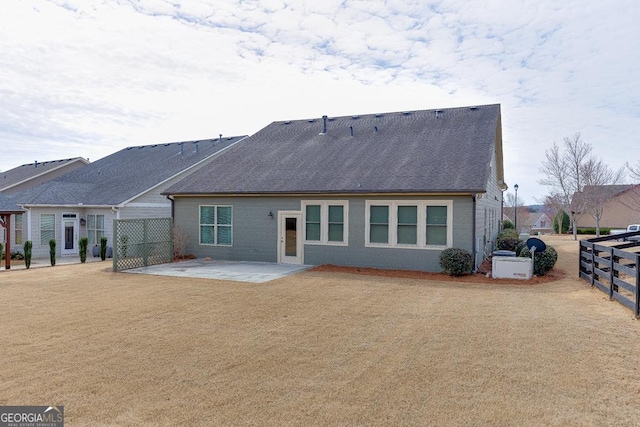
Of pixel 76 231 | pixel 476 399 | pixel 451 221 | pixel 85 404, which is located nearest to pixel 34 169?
pixel 76 231

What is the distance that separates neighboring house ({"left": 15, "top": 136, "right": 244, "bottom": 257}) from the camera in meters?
20.3

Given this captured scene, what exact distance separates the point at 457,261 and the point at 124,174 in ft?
64.8

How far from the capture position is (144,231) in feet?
49.6

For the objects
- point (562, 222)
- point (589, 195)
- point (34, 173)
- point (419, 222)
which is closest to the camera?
point (419, 222)

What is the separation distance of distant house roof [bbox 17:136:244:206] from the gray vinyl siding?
532 centimetres

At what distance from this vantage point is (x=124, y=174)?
2442cm

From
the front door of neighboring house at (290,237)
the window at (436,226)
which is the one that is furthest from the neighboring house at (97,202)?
the window at (436,226)

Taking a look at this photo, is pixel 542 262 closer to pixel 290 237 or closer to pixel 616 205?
pixel 290 237

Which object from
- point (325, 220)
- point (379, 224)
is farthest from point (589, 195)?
→ point (325, 220)

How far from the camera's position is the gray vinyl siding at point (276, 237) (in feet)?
42.1

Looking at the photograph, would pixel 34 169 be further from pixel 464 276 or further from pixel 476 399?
pixel 476 399

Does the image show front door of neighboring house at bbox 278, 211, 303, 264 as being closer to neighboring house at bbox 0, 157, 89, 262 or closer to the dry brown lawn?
the dry brown lawn

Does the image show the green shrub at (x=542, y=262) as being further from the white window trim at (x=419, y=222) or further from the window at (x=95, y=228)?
the window at (x=95, y=228)

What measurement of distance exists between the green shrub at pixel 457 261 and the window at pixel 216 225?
801cm
